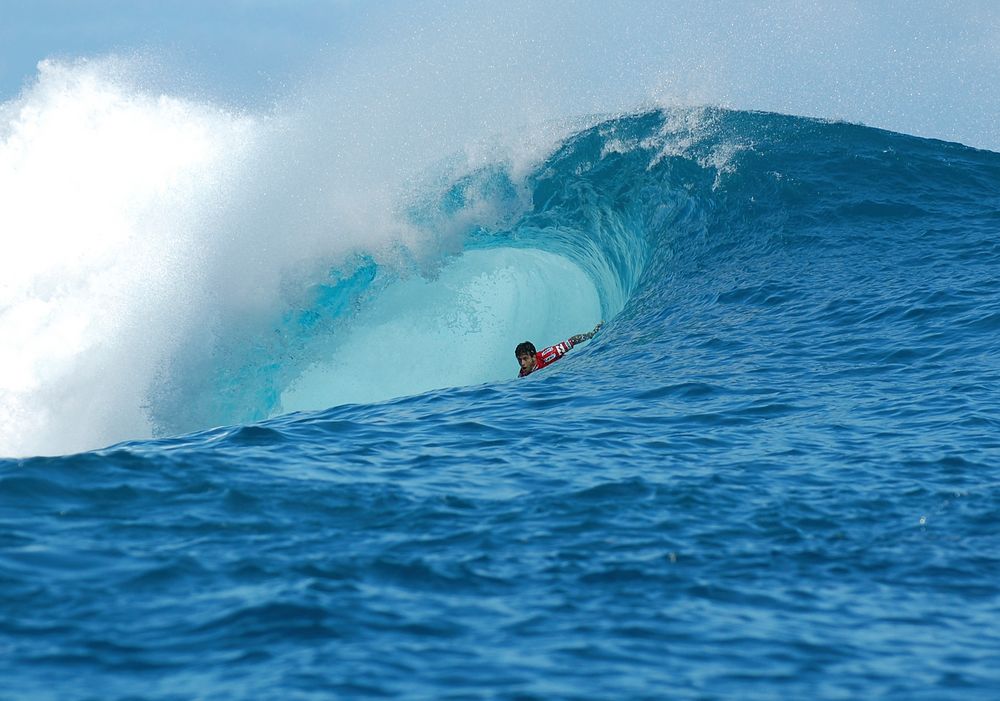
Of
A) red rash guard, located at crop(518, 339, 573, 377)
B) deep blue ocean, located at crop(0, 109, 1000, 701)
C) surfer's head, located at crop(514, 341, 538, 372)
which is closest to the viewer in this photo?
deep blue ocean, located at crop(0, 109, 1000, 701)

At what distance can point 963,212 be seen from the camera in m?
15.6

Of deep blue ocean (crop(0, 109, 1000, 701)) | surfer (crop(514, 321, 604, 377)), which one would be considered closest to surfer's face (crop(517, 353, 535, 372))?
surfer (crop(514, 321, 604, 377))

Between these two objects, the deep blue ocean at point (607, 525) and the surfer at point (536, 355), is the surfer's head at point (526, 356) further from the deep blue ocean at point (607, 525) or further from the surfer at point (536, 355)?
the deep blue ocean at point (607, 525)

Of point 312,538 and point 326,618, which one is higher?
point 312,538

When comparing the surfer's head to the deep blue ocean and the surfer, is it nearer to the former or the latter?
the surfer

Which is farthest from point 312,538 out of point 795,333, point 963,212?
point 963,212

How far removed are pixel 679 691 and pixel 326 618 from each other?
169cm

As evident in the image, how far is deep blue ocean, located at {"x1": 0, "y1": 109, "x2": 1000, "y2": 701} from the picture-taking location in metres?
4.66

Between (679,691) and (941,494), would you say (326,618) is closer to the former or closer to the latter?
(679,691)

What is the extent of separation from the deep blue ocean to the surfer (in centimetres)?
21

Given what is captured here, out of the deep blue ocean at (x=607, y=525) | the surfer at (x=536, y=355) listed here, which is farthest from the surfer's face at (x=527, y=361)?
A: the deep blue ocean at (x=607, y=525)

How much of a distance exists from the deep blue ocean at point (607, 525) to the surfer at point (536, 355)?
0.68ft

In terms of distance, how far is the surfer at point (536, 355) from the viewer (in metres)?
12.9

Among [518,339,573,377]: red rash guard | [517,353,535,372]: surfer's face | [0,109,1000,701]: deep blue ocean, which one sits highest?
[518,339,573,377]: red rash guard
